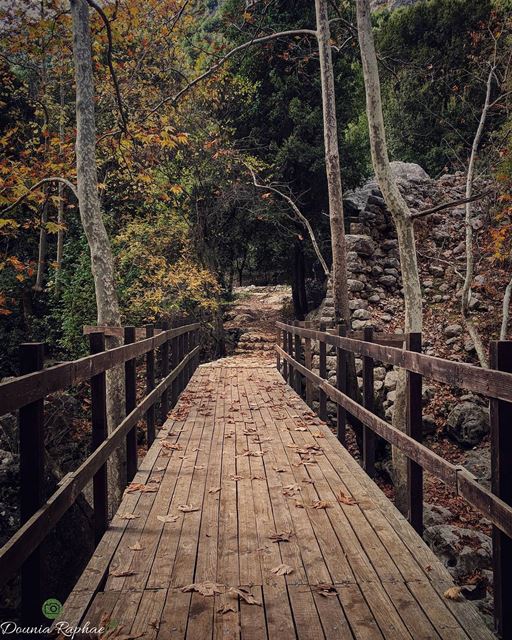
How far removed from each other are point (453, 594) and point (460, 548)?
16.1 feet

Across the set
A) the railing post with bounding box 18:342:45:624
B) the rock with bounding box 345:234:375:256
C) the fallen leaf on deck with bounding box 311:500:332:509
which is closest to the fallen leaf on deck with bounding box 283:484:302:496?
the fallen leaf on deck with bounding box 311:500:332:509

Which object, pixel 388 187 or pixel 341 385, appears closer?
pixel 341 385

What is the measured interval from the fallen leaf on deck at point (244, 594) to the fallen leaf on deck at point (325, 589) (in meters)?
0.35

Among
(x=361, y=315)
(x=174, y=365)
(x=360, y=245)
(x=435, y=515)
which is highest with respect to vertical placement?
(x=360, y=245)

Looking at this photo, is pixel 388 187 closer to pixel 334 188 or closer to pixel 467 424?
pixel 334 188

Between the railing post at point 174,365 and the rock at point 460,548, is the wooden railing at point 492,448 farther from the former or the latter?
the railing post at point 174,365

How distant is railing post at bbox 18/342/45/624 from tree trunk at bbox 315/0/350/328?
9.06 meters

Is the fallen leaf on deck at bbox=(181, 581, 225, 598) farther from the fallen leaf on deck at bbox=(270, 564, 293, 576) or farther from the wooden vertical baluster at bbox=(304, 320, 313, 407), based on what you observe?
the wooden vertical baluster at bbox=(304, 320, 313, 407)

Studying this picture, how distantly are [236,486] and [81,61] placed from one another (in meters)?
7.45

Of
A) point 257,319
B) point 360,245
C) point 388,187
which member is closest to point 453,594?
point 388,187

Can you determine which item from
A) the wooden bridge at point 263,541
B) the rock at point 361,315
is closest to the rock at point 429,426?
the rock at point 361,315

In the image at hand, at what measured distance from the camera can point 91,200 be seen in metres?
9.27

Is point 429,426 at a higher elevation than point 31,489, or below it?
below

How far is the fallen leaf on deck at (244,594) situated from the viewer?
2.97 meters
